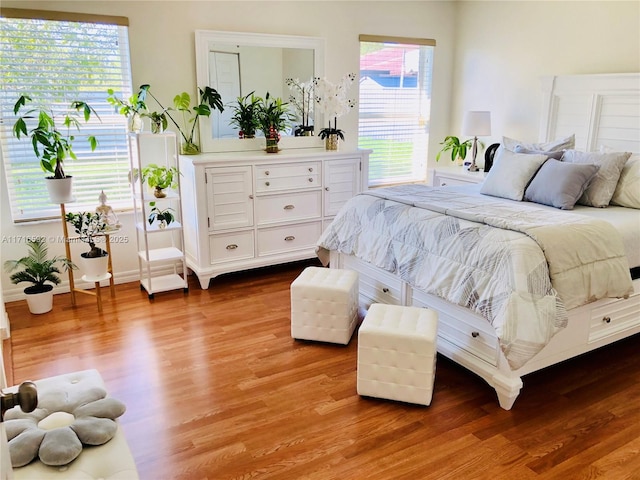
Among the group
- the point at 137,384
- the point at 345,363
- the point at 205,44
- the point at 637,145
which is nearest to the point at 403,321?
the point at 345,363

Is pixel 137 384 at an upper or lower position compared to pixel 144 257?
lower

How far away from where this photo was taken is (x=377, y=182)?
17.4ft

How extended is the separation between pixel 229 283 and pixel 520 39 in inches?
134

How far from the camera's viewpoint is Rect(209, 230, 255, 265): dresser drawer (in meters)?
4.01

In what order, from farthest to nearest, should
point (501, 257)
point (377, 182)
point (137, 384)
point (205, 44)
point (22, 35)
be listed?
point (377, 182) < point (205, 44) < point (22, 35) < point (137, 384) < point (501, 257)

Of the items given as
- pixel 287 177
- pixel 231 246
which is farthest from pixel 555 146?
pixel 231 246

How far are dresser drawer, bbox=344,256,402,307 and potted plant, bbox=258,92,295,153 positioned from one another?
132 cm

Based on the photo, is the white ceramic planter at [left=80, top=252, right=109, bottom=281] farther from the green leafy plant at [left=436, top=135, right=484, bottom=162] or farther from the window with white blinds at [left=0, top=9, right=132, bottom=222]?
the green leafy plant at [left=436, top=135, right=484, bottom=162]

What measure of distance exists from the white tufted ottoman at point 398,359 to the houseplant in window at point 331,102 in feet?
7.90

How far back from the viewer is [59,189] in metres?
3.46

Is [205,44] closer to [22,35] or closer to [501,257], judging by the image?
[22,35]

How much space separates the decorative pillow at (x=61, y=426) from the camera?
147 cm

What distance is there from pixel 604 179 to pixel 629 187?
0.16 metres

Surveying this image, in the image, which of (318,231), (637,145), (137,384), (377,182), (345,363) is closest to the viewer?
(137,384)
